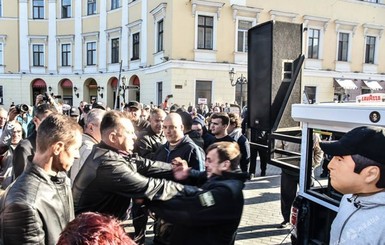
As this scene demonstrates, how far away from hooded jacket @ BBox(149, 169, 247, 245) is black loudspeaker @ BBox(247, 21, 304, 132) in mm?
2268

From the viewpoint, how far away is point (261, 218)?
5.70 meters

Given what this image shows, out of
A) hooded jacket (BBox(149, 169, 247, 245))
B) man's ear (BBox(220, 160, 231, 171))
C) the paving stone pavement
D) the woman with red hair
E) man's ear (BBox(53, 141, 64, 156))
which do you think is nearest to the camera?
the woman with red hair

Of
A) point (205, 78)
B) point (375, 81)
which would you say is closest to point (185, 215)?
point (205, 78)

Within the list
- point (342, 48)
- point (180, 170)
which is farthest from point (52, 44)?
point (180, 170)

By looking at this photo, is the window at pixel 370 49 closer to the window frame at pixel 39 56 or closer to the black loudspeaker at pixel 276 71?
the black loudspeaker at pixel 276 71

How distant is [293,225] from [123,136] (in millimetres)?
1713

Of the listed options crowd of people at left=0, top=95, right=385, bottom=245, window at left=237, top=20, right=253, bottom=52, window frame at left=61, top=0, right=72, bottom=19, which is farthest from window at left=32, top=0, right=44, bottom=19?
crowd of people at left=0, top=95, right=385, bottom=245

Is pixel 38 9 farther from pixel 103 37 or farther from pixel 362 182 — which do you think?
pixel 362 182

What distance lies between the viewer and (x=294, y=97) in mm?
4480

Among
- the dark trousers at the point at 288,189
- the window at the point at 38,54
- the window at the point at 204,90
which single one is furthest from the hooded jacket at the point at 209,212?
the window at the point at 38,54

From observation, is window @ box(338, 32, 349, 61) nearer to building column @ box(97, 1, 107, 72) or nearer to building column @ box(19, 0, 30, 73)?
building column @ box(97, 1, 107, 72)

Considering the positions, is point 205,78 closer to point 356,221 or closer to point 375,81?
point 375,81

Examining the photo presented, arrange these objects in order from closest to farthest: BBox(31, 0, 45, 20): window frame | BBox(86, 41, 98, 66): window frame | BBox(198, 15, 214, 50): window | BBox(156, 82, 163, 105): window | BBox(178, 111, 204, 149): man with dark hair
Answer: BBox(178, 111, 204, 149): man with dark hair → BBox(198, 15, 214, 50): window → BBox(156, 82, 163, 105): window → BBox(86, 41, 98, 66): window frame → BBox(31, 0, 45, 20): window frame

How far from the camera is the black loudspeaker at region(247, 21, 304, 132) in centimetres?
446
